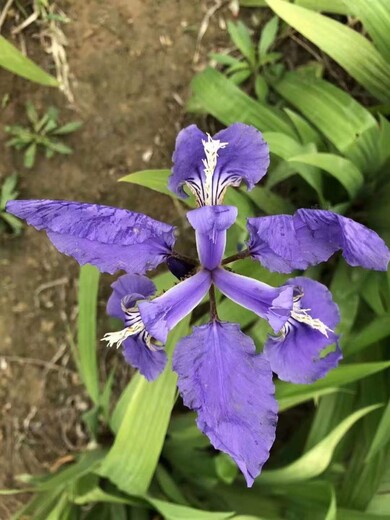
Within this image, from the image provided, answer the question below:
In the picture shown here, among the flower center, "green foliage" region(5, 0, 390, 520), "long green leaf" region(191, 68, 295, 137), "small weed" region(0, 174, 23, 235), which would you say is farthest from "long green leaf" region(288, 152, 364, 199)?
"small weed" region(0, 174, 23, 235)

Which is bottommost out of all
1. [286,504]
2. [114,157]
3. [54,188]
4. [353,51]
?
[286,504]

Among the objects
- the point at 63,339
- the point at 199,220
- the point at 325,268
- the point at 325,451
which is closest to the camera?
the point at 199,220

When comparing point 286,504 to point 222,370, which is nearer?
point 222,370

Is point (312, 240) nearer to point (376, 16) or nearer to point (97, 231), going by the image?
point (97, 231)

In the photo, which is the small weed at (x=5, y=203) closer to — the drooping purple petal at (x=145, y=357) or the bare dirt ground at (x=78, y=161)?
the bare dirt ground at (x=78, y=161)

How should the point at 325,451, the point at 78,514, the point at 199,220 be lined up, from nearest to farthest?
the point at 199,220 → the point at 325,451 → the point at 78,514

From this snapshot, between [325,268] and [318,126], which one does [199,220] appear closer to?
[318,126]

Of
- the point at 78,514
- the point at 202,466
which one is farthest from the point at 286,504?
the point at 78,514

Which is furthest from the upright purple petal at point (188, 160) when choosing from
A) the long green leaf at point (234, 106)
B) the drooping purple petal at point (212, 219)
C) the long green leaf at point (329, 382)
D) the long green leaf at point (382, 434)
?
the long green leaf at point (382, 434)
